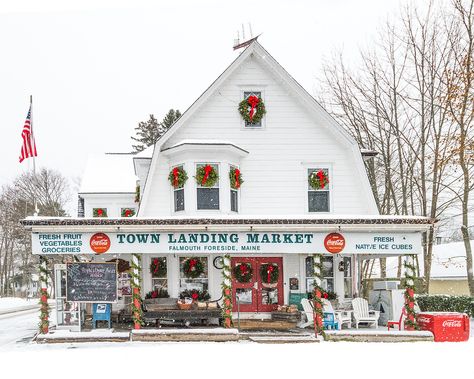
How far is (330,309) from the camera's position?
18438mm

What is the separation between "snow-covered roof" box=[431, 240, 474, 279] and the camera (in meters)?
41.6

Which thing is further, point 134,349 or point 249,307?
point 249,307

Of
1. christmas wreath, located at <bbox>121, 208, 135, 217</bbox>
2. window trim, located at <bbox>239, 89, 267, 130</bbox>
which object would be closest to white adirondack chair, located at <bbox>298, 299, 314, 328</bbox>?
window trim, located at <bbox>239, 89, 267, 130</bbox>

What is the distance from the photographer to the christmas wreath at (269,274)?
816 inches

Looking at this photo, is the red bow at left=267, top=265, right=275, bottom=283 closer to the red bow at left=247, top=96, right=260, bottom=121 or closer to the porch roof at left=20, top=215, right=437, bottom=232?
the porch roof at left=20, top=215, right=437, bottom=232

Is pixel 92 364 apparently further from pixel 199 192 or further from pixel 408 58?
pixel 408 58

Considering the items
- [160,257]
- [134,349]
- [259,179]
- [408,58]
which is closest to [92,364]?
[134,349]

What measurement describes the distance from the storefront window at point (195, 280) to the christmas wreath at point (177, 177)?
2613mm

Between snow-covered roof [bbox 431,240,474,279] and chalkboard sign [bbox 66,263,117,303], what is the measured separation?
82.5 ft

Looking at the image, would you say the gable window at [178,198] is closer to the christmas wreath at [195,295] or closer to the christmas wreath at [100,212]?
the christmas wreath at [195,295]

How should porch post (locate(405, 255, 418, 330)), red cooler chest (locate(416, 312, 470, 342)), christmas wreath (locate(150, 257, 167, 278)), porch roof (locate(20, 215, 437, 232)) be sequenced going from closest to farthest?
porch roof (locate(20, 215, 437, 232))
red cooler chest (locate(416, 312, 470, 342))
porch post (locate(405, 255, 418, 330))
christmas wreath (locate(150, 257, 167, 278))

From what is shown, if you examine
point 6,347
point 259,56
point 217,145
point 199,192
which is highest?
point 259,56

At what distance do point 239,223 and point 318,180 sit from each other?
15.9 ft

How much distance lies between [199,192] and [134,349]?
6438 millimetres
